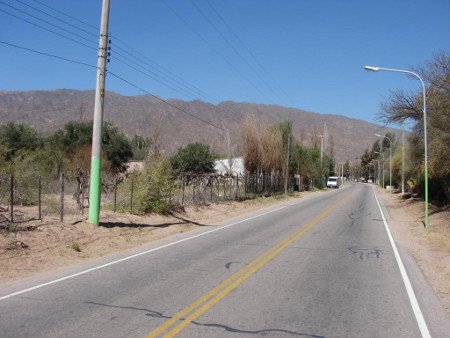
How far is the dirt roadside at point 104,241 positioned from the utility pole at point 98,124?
0.67 meters

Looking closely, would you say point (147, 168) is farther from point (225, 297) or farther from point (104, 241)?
point (225, 297)

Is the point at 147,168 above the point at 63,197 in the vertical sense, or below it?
above

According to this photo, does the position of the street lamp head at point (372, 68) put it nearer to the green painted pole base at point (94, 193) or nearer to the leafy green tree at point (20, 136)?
the green painted pole base at point (94, 193)

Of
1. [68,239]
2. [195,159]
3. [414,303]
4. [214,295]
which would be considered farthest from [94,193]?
[195,159]

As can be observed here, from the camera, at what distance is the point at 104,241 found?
50.0ft

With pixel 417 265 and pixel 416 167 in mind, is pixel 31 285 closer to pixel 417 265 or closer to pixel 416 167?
pixel 417 265

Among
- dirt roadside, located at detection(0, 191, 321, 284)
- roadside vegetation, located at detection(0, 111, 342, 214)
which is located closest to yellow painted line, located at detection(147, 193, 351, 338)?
dirt roadside, located at detection(0, 191, 321, 284)

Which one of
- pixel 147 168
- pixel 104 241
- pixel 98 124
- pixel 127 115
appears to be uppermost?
pixel 127 115

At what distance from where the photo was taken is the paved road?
6586 mm

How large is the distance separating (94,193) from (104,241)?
83.3 inches

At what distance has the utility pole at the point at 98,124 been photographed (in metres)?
16.7

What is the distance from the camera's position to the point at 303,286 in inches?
365

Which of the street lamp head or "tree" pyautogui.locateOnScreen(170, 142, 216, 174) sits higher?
the street lamp head

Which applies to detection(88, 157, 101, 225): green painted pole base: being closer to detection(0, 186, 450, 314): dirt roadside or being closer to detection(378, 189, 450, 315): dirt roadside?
detection(0, 186, 450, 314): dirt roadside
